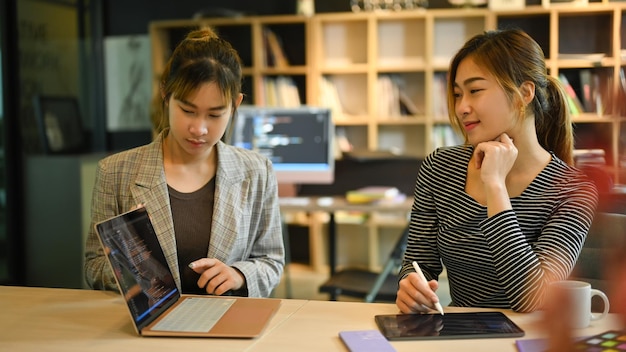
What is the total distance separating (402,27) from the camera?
17.5 ft

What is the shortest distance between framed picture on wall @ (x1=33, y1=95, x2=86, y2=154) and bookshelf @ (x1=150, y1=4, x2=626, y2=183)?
696mm

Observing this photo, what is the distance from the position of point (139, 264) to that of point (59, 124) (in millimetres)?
3993

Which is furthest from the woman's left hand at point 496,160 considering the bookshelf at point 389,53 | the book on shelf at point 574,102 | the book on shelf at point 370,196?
the book on shelf at point 574,102

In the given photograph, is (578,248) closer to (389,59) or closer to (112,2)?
(389,59)

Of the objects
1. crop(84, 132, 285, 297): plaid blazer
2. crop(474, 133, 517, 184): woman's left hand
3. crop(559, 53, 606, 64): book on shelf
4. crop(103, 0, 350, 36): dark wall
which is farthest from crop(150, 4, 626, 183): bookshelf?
crop(474, 133, 517, 184): woman's left hand

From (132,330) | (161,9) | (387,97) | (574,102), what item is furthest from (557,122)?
(161,9)

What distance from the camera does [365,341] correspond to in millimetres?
1250

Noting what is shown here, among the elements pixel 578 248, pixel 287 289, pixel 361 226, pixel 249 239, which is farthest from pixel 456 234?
pixel 361 226

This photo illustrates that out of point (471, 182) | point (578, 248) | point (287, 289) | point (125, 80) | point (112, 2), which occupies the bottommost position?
point (287, 289)

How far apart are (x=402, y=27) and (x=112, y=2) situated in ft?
7.93

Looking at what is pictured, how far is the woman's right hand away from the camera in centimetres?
141

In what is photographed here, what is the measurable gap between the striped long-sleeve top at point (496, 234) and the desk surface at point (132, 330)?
0.12 m

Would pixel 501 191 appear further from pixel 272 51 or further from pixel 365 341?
pixel 272 51

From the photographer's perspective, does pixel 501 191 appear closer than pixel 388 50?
Yes
